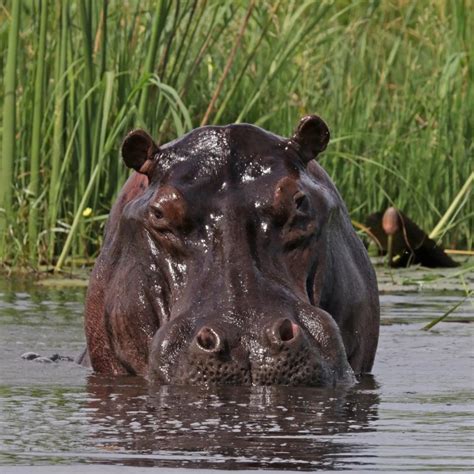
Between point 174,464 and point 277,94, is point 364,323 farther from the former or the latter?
point 277,94

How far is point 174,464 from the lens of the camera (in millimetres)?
3742

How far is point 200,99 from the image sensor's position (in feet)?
32.5

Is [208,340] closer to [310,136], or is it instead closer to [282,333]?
[282,333]

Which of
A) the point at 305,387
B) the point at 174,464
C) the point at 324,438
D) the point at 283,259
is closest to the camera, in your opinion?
the point at 174,464

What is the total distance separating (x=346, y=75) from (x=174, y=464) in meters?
6.96

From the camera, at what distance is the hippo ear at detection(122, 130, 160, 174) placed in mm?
5602

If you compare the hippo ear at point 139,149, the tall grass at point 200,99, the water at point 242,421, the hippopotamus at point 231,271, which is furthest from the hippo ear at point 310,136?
the tall grass at point 200,99

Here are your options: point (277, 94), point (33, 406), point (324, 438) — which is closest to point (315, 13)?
point (277, 94)

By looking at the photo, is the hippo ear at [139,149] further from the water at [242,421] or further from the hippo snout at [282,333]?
the hippo snout at [282,333]

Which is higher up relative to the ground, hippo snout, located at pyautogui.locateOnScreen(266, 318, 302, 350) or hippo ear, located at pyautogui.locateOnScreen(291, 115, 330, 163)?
hippo ear, located at pyautogui.locateOnScreen(291, 115, 330, 163)

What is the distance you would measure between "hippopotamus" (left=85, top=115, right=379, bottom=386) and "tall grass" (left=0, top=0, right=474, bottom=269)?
2333 mm

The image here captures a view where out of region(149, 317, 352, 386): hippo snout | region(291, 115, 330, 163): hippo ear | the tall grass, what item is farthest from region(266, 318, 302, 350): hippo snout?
the tall grass

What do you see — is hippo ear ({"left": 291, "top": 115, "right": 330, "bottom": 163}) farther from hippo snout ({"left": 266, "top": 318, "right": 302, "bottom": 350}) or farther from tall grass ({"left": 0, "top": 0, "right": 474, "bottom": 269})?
tall grass ({"left": 0, "top": 0, "right": 474, "bottom": 269})

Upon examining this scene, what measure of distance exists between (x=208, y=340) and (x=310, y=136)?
1.03 m
